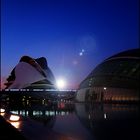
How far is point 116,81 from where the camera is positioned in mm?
47156

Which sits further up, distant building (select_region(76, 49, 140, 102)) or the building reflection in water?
distant building (select_region(76, 49, 140, 102))

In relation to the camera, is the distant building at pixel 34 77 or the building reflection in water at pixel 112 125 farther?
the distant building at pixel 34 77

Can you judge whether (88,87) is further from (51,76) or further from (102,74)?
(51,76)

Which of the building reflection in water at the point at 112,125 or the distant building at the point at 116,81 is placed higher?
the distant building at the point at 116,81

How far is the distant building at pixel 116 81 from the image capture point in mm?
44094

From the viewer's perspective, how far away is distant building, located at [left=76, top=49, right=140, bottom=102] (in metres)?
44.1

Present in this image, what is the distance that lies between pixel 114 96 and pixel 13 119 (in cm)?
3355

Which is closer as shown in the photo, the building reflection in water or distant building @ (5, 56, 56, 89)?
the building reflection in water

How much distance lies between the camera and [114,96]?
154ft

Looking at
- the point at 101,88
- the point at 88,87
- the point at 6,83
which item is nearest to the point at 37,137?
the point at 101,88

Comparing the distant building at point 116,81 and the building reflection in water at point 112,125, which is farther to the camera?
the distant building at point 116,81

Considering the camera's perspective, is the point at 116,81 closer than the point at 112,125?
No

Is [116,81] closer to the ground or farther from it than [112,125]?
farther from it

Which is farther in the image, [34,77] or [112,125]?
[34,77]
